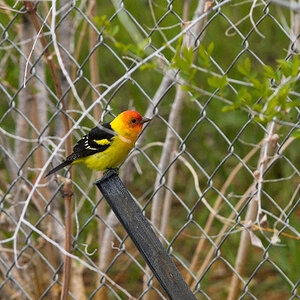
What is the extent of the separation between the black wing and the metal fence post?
72 cm

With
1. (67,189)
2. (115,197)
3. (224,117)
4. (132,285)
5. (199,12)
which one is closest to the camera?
(115,197)

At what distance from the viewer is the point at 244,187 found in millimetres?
3977

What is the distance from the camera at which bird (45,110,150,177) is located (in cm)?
250

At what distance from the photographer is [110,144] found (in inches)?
101

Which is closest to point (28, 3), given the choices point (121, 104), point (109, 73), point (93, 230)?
point (93, 230)

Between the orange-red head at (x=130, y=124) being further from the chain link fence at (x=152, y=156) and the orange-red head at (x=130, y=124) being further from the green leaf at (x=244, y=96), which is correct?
the green leaf at (x=244, y=96)

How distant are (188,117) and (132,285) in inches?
48.6

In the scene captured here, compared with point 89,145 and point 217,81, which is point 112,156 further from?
point 217,81

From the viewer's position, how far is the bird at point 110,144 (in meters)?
2.50

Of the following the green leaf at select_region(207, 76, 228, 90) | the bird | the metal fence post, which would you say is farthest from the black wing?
the green leaf at select_region(207, 76, 228, 90)

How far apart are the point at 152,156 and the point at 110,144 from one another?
172 centimetres

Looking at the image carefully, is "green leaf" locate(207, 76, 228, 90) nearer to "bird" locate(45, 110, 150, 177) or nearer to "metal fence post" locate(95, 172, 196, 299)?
"metal fence post" locate(95, 172, 196, 299)

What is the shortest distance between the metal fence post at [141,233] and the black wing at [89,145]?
721mm

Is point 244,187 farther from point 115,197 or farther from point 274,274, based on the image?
point 115,197
